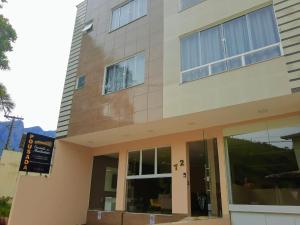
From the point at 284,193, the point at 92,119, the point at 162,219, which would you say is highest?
the point at 92,119

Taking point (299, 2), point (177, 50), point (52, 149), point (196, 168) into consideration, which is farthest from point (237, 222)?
point (52, 149)

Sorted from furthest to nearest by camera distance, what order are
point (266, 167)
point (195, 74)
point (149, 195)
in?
point (149, 195) → point (195, 74) → point (266, 167)

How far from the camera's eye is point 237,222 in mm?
7293

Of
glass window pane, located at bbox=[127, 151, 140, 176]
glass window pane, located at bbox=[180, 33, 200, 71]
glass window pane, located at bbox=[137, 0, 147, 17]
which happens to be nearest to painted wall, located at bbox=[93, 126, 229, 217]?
glass window pane, located at bbox=[127, 151, 140, 176]

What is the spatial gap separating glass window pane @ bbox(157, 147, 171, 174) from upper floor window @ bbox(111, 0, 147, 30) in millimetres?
5769

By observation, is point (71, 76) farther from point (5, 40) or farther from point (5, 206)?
point (5, 206)

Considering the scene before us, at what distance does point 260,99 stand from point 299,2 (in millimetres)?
2930

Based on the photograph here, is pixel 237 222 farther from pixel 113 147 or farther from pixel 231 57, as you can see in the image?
pixel 113 147

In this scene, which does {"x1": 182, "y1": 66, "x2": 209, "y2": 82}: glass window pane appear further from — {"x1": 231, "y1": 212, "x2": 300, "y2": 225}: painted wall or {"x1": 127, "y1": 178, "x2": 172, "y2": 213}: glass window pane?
{"x1": 231, "y1": 212, "x2": 300, "y2": 225}: painted wall

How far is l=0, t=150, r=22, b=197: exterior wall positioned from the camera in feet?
42.4

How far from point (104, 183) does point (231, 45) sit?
8.28 meters

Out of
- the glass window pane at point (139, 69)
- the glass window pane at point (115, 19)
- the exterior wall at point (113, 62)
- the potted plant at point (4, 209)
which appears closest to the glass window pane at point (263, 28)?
the exterior wall at point (113, 62)

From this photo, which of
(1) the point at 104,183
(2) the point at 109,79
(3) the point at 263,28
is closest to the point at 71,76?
(2) the point at 109,79

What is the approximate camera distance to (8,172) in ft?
43.3
